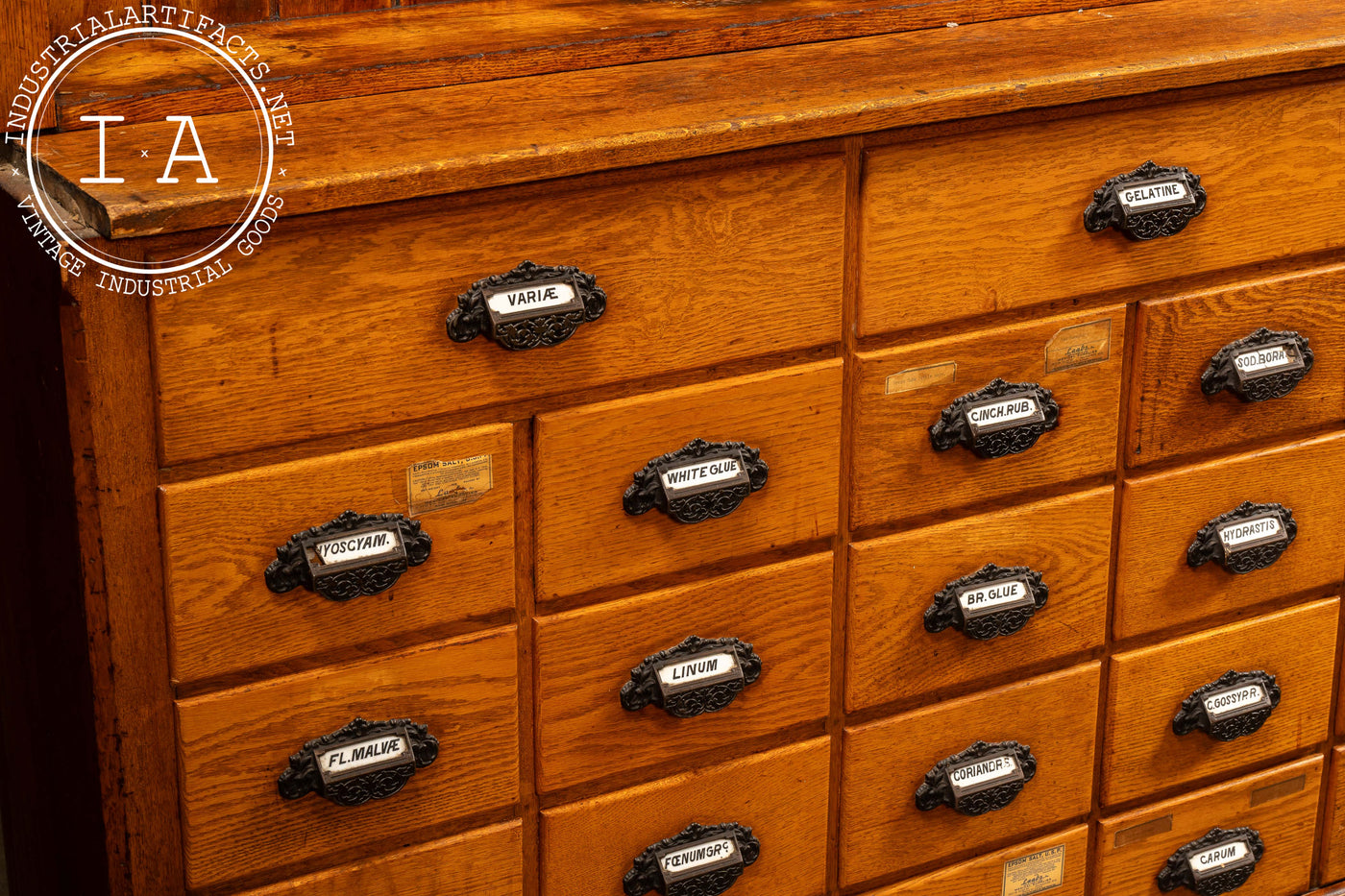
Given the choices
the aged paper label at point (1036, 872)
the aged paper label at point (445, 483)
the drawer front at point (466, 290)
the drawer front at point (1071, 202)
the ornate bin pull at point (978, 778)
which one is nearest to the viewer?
the drawer front at point (466, 290)

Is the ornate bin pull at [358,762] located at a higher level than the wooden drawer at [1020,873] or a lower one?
higher

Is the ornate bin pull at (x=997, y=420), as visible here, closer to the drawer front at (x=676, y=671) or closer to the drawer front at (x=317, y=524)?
the drawer front at (x=676, y=671)

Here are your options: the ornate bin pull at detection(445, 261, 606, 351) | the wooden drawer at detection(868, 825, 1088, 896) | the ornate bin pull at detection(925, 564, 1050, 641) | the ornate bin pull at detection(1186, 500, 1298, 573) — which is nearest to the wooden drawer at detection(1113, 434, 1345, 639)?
the ornate bin pull at detection(1186, 500, 1298, 573)

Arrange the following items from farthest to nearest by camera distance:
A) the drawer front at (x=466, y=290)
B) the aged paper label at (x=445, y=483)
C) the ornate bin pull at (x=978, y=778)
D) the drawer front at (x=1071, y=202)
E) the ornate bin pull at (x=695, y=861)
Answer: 1. the ornate bin pull at (x=978, y=778)
2. the ornate bin pull at (x=695, y=861)
3. the drawer front at (x=1071, y=202)
4. the aged paper label at (x=445, y=483)
5. the drawer front at (x=466, y=290)

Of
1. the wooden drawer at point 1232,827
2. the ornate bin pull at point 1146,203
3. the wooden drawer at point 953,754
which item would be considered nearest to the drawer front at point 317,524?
the wooden drawer at point 953,754

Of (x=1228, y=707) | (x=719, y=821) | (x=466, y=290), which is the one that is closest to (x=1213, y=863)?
(x=1228, y=707)

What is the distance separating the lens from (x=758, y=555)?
161cm

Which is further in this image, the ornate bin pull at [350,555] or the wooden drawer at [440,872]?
the wooden drawer at [440,872]

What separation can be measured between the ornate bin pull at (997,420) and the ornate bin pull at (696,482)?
0.62 ft

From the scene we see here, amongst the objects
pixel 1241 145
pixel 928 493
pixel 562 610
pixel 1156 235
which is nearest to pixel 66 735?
pixel 562 610

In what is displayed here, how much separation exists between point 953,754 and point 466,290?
27.9 inches

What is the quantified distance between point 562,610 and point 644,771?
0.63 feet

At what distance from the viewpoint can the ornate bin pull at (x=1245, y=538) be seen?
180cm

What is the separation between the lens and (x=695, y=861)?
1.66 m
